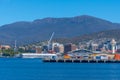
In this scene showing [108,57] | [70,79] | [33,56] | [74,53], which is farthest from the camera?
[33,56]

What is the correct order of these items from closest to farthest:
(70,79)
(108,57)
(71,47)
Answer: (70,79) → (108,57) → (71,47)

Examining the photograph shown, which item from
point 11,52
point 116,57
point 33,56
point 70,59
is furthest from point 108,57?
point 11,52

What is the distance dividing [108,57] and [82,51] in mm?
16280

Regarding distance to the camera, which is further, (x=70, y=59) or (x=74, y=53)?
(x=74, y=53)

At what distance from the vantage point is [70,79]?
51.0 metres

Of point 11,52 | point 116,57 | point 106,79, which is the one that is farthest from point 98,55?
point 106,79

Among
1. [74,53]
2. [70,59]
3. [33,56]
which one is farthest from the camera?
[33,56]

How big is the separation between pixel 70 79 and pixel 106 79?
3.58 m

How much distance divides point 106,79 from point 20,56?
134109 mm

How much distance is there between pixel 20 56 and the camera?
185m

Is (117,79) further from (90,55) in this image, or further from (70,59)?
(90,55)

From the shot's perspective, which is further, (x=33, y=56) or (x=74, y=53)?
(x=33, y=56)

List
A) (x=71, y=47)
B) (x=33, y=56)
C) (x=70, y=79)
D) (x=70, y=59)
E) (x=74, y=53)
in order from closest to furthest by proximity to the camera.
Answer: (x=70, y=79), (x=70, y=59), (x=74, y=53), (x=33, y=56), (x=71, y=47)

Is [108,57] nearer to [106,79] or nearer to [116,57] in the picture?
[116,57]
